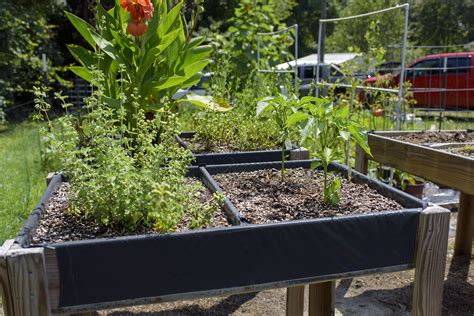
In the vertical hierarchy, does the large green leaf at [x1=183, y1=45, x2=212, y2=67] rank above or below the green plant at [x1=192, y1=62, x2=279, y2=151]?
above

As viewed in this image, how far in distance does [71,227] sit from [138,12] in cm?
96

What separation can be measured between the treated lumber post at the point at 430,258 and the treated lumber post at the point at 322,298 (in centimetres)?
69

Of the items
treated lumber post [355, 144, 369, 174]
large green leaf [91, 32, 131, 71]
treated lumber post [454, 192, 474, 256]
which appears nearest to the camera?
large green leaf [91, 32, 131, 71]

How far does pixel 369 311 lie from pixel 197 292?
1913 mm

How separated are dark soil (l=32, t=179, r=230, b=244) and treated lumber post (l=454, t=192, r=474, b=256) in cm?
251

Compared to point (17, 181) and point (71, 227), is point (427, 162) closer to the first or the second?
point (71, 227)

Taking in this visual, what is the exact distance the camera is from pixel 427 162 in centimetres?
262

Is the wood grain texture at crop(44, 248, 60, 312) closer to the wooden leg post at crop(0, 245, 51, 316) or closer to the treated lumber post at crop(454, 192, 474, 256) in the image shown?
the wooden leg post at crop(0, 245, 51, 316)

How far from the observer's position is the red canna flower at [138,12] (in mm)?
1896

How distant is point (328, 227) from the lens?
1.36m

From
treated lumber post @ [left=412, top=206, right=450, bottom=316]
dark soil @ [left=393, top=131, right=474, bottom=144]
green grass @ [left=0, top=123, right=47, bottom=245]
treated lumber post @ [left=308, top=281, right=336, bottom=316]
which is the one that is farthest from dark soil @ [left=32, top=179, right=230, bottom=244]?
green grass @ [left=0, top=123, right=47, bottom=245]

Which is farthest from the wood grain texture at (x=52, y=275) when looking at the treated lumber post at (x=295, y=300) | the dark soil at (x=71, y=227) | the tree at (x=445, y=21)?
the tree at (x=445, y=21)

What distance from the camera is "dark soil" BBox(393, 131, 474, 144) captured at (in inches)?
123

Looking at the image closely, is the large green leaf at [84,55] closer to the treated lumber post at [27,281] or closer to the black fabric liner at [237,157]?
the black fabric liner at [237,157]
